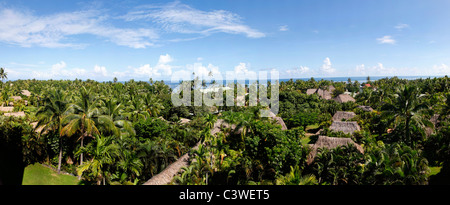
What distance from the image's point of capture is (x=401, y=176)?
12555 millimetres

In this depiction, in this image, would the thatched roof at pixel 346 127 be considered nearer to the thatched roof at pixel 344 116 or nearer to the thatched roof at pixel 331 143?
the thatched roof at pixel 344 116

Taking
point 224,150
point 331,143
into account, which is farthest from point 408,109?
point 224,150

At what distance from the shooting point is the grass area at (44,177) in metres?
17.4

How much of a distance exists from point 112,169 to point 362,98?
2022 inches

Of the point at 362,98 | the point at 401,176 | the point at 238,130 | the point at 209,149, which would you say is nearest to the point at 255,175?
the point at 209,149

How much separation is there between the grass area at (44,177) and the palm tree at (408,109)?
26953 mm

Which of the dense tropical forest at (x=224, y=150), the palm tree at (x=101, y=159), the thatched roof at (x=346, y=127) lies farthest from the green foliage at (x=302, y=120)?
the palm tree at (x=101, y=159)

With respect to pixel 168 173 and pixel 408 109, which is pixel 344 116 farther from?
pixel 168 173

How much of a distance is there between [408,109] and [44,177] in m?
30.3

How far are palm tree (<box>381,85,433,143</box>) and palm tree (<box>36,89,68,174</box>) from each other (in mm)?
27538

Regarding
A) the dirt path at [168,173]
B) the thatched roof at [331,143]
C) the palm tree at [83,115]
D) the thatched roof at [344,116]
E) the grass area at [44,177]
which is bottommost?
the grass area at [44,177]

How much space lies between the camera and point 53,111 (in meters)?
18.6
